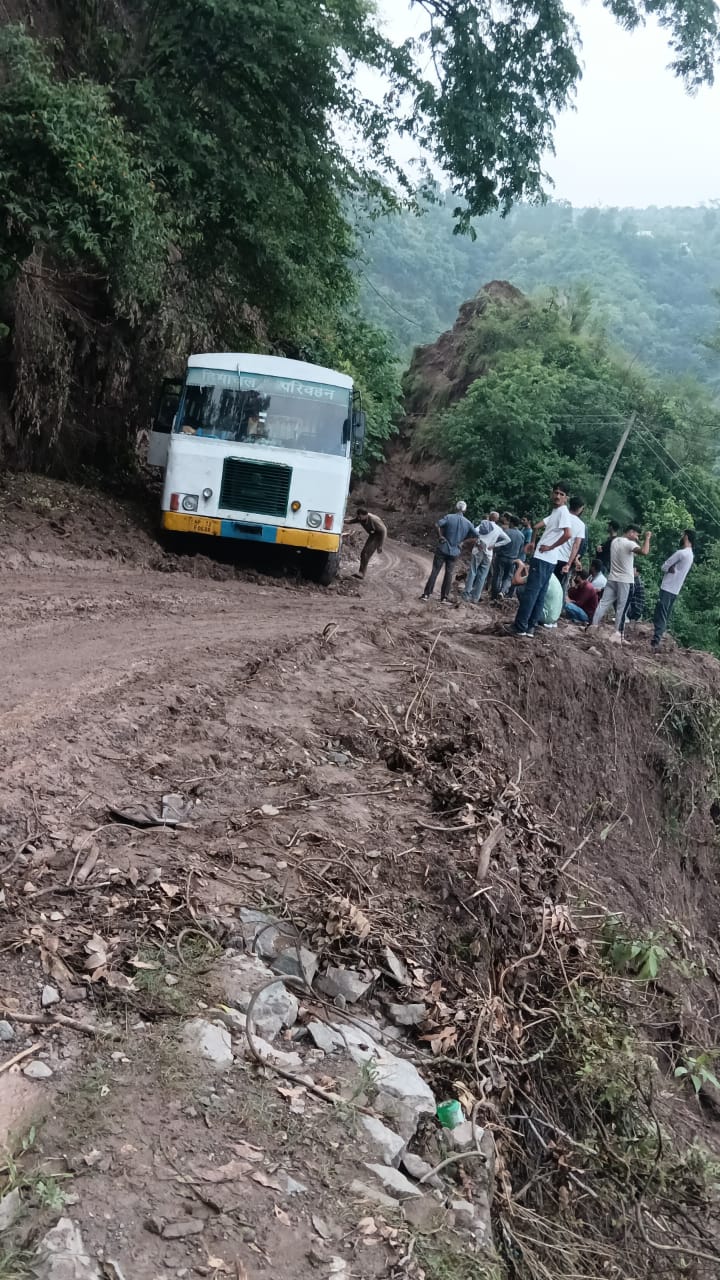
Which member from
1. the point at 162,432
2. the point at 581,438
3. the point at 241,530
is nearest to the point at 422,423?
the point at 581,438

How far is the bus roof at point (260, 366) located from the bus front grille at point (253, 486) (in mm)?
1377

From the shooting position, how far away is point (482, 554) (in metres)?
14.3

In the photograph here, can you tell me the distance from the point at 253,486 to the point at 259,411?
1100mm

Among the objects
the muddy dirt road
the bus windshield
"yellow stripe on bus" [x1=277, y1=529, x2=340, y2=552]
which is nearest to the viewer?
the muddy dirt road

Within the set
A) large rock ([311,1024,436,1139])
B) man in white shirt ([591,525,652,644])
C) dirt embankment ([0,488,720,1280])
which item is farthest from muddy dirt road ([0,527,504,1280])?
man in white shirt ([591,525,652,644])

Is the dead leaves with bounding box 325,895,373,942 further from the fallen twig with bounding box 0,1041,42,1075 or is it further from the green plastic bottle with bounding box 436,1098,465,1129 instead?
the fallen twig with bounding box 0,1041,42,1075

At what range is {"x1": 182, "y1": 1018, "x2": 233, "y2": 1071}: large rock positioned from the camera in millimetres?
3318

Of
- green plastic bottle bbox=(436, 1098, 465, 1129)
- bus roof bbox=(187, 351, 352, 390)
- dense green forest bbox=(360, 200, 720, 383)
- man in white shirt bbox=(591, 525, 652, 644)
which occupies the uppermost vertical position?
dense green forest bbox=(360, 200, 720, 383)

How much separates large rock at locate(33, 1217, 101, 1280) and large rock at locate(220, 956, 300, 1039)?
44.9 inches

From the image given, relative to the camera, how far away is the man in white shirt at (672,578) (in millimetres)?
11374

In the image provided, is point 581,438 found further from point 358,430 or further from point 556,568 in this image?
point 556,568

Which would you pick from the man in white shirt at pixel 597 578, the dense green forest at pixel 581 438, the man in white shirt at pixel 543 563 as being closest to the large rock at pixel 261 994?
the man in white shirt at pixel 543 563

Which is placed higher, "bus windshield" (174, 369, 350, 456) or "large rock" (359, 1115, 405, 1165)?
"bus windshield" (174, 369, 350, 456)

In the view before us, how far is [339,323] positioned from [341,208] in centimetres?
350
